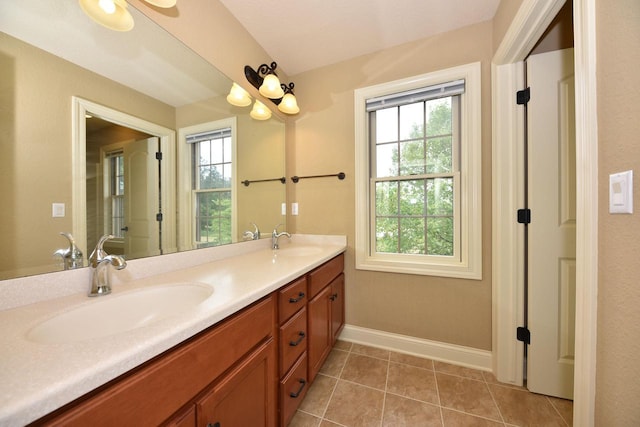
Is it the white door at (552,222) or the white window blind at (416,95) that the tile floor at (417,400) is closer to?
the white door at (552,222)

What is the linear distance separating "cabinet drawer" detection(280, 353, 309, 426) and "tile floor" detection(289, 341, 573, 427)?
0.18m

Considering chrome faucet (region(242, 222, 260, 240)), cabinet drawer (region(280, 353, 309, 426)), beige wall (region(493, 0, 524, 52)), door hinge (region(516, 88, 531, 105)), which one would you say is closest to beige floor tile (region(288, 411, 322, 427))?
cabinet drawer (region(280, 353, 309, 426))

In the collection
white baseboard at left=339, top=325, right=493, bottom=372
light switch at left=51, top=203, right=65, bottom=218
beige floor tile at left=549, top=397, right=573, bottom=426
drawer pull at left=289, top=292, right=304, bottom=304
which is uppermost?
light switch at left=51, top=203, right=65, bottom=218

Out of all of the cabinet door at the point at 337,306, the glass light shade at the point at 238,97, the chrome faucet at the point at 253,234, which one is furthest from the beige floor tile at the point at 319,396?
the glass light shade at the point at 238,97

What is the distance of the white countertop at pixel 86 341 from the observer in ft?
1.20

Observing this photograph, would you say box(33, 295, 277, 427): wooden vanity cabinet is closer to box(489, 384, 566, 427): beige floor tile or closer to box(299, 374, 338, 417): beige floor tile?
box(299, 374, 338, 417): beige floor tile

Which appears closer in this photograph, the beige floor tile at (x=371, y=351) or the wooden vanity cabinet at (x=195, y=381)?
the wooden vanity cabinet at (x=195, y=381)

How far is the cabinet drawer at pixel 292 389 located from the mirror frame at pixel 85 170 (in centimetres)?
87

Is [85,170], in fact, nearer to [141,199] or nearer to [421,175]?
[141,199]

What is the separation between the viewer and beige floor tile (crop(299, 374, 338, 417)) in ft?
4.20

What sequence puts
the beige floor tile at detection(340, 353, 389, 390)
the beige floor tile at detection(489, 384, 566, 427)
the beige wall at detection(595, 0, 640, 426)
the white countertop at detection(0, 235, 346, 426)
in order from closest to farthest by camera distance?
the white countertop at detection(0, 235, 346, 426)
the beige wall at detection(595, 0, 640, 426)
the beige floor tile at detection(489, 384, 566, 427)
the beige floor tile at detection(340, 353, 389, 390)

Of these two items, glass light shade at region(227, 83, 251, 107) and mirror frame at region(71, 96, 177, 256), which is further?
glass light shade at region(227, 83, 251, 107)

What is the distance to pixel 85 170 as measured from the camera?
2.74 ft

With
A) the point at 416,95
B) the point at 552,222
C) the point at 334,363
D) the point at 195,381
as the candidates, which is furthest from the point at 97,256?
the point at 552,222
